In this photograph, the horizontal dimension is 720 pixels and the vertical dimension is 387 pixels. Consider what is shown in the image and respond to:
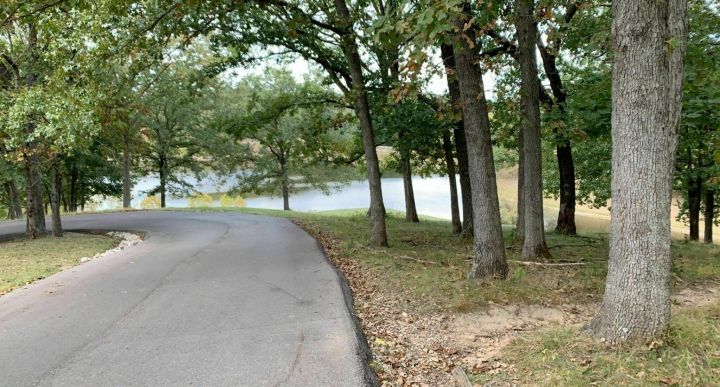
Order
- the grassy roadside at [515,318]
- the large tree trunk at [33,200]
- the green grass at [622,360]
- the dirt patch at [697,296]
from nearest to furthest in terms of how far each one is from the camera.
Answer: the green grass at [622,360], the grassy roadside at [515,318], the dirt patch at [697,296], the large tree trunk at [33,200]

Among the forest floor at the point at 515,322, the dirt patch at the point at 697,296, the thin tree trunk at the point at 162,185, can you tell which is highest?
the thin tree trunk at the point at 162,185

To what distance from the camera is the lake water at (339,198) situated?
32938 millimetres

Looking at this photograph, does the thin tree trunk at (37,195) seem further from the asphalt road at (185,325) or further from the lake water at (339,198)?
the lake water at (339,198)

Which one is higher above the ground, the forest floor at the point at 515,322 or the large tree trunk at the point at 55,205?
the large tree trunk at the point at 55,205

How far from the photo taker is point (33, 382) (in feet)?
12.9

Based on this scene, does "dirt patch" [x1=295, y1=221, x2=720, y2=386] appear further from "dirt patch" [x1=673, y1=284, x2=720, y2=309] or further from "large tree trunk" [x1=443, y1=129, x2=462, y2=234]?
"large tree trunk" [x1=443, y1=129, x2=462, y2=234]

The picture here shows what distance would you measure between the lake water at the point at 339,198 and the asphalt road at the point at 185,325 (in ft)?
76.0

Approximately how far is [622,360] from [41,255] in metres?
11.5

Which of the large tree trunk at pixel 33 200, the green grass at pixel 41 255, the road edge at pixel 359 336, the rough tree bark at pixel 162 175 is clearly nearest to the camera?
the road edge at pixel 359 336

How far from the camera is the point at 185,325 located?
5.29m

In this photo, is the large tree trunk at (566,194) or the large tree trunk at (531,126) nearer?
the large tree trunk at (531,126)

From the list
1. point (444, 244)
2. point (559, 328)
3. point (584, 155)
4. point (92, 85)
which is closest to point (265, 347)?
point (559, 328)

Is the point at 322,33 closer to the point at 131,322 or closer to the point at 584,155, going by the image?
the point at 131,322

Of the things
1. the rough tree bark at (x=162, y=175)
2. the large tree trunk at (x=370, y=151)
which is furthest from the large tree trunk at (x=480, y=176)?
the rough tree bark at (x=162, y=175)
